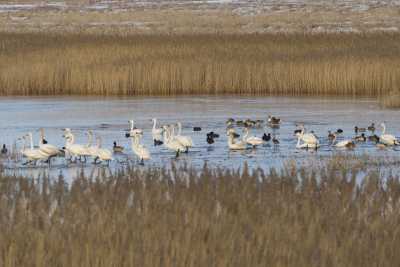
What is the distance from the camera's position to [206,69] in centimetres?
2028

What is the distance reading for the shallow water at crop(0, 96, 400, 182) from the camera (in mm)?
12180

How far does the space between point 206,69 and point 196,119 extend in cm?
411

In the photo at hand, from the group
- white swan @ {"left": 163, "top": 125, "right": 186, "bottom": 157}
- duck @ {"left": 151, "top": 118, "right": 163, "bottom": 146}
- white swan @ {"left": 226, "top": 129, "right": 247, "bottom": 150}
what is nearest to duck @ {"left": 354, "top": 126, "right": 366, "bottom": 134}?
white swan @ {"left": 226, "top": 129, "right": 247, "bottom": 150}

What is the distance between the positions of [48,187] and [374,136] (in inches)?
254

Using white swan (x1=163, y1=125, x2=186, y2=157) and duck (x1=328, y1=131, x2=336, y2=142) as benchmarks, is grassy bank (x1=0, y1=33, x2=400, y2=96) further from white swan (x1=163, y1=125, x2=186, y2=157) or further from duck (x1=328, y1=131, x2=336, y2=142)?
white swan (x1=163, y1=125, x2=186, y2=157)

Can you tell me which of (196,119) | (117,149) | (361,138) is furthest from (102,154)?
(196,119)

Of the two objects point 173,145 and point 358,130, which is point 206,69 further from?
point 173,145

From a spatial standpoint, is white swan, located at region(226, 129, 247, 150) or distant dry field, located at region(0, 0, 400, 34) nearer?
white swan, located at region(226, 129, 247, 150)

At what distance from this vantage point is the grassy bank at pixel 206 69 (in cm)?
1964

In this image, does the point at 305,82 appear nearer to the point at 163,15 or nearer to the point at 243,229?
the point at 243,229

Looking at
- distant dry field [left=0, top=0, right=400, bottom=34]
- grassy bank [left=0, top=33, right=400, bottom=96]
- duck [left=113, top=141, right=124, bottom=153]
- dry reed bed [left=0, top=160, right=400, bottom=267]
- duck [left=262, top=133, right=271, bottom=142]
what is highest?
distant dry field [left=0, top=0, right=400, bottom=34]

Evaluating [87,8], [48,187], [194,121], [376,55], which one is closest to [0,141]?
[194,121]

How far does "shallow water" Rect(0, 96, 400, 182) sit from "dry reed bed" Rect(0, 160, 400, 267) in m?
3.42

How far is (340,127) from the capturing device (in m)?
15.2
